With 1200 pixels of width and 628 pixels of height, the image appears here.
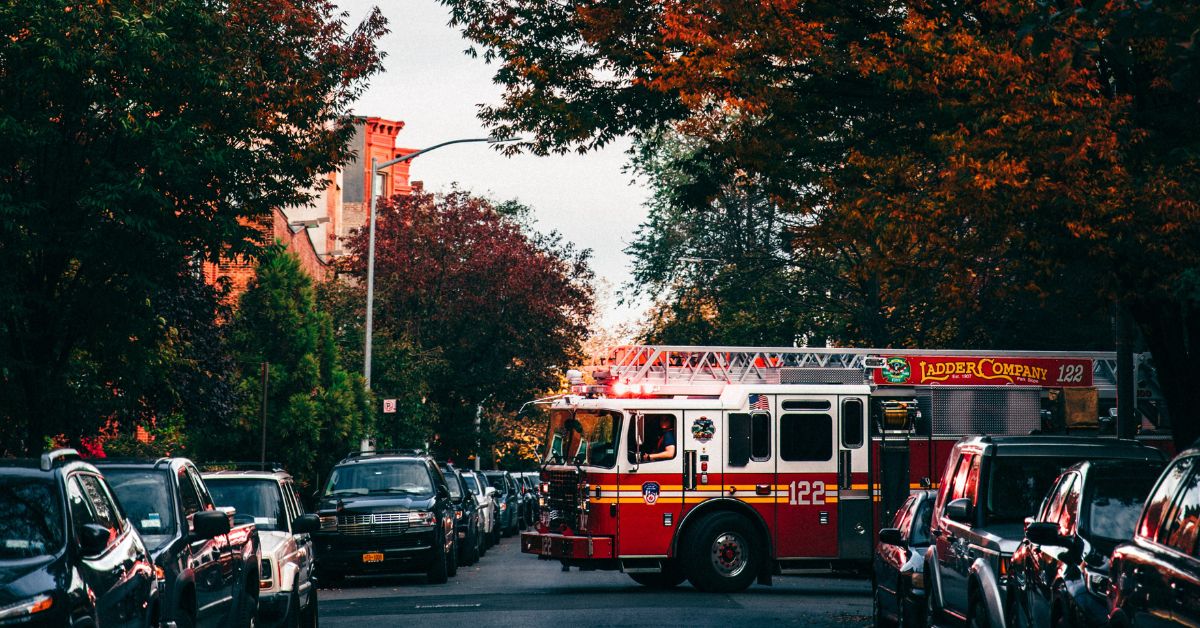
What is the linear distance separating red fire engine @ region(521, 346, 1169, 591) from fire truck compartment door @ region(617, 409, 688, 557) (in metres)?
0.02

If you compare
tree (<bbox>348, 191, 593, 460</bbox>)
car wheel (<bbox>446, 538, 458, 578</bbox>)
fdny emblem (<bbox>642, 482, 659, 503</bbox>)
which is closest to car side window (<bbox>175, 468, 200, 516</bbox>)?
fdny emblem (<bbox>642, 482, 659, 503</bbox>)

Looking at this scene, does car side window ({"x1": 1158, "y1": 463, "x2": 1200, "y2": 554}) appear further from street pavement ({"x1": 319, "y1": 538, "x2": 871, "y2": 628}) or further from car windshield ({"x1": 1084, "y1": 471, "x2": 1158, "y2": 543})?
street pavement ({"x1": 319, "y1": 538, "x2": 871, "y2": 628})

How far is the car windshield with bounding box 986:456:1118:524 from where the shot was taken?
42.9 ft

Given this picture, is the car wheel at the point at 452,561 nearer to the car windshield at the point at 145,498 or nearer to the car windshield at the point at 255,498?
the car windshield at the point at 255,498

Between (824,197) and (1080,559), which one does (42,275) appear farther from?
(1080,559)

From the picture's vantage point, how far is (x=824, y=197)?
1994 centimetres

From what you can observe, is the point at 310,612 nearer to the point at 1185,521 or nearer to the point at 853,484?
the point at 853,484

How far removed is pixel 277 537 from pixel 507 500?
32255 mm

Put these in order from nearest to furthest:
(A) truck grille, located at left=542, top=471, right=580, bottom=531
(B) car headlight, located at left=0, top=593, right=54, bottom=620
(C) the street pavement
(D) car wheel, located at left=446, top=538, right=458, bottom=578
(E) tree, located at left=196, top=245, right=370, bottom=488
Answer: (B) car headlight, located at left=0, top=593, right=54, bottom=620, (C) the street pavement, (A) truck grille, located at left=542, top=471, right=580, bottom=531, (D) car wheel, located at left=446, top=538, right=458, bottom=578, (E) tree, located at left=196, top=245, right=370, bottom=488

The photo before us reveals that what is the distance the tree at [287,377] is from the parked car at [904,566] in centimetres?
1841

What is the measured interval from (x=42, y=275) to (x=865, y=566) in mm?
11888

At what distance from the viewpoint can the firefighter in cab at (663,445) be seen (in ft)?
74.5

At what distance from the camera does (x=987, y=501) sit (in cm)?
1301

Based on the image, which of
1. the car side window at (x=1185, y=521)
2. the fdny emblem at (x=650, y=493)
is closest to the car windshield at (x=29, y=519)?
the car side window at (x=1185, y=521)
